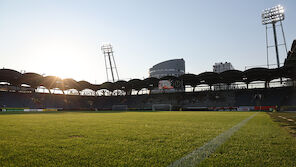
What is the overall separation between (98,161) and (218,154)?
7.02ft

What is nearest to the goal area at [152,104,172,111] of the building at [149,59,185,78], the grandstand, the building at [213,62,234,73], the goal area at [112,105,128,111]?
the grandstand

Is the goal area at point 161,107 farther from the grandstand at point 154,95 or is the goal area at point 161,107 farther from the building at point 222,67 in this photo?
the building at point 222,67

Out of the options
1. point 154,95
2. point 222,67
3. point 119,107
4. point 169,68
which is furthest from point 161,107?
point 222,67

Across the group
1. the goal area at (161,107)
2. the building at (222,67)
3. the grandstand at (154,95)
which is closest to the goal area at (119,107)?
the grandstand at (154,95)

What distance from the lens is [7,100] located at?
46438 mm

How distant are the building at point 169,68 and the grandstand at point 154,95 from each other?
102 feet

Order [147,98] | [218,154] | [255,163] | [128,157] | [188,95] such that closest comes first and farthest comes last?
1. [255,163]
2. [128,157]
3. [218,154]
4. [188,95]
5. [147,98]

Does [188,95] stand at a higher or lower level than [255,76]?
lower

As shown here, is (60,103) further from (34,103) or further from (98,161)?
(98,161)

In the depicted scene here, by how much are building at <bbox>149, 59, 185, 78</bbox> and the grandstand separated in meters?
31.1

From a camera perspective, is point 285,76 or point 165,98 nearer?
point 285,76

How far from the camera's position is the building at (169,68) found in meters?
92.1

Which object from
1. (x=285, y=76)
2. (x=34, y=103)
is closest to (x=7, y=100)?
(x=34, y=103)

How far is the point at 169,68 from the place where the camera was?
302ft
